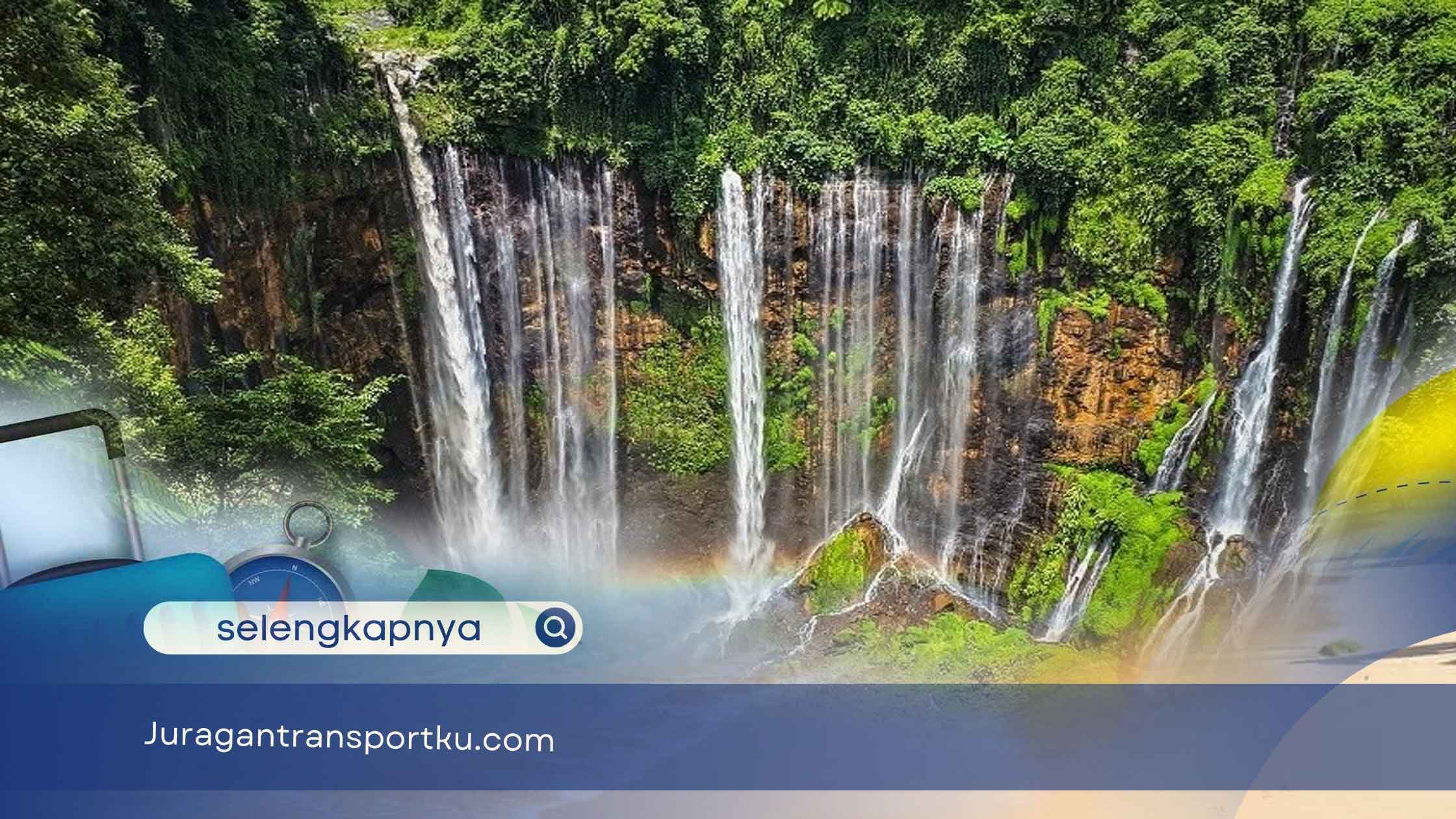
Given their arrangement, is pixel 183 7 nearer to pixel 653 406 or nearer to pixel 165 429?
pixel 165 429

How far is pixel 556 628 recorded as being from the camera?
5.30 meters

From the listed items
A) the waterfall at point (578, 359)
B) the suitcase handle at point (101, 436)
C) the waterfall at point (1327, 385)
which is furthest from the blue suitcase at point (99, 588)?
the waterfall at point (1327, 385)

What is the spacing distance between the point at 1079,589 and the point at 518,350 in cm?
836

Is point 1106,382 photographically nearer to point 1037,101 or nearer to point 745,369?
point 1037,101

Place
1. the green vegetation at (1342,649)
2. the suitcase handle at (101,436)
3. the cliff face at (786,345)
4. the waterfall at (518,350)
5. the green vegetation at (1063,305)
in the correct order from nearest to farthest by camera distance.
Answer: the suitcase handle at (101,436) < the green vegetation at (1342,649) < the cliff face at (786,345) < the green vegetation at (1063,305) < the waterfall at (518,350)

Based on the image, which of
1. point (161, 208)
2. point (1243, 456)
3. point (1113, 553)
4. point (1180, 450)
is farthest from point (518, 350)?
point (1243, 456)

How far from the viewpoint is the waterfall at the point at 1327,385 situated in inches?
444

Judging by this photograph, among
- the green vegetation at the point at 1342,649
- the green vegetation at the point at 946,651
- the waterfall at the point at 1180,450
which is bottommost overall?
the green vegetation at the point at 946,651

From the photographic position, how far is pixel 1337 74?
1170cm

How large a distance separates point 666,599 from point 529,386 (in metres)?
3.85

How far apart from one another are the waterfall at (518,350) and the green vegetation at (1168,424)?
24.7 ft

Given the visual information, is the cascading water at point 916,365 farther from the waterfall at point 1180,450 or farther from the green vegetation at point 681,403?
the waterfall at point 1180,450

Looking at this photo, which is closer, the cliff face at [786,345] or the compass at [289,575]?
the compass at [289,575]

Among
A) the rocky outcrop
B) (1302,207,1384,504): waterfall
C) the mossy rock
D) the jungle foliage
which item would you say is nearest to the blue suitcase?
the mossy rock
